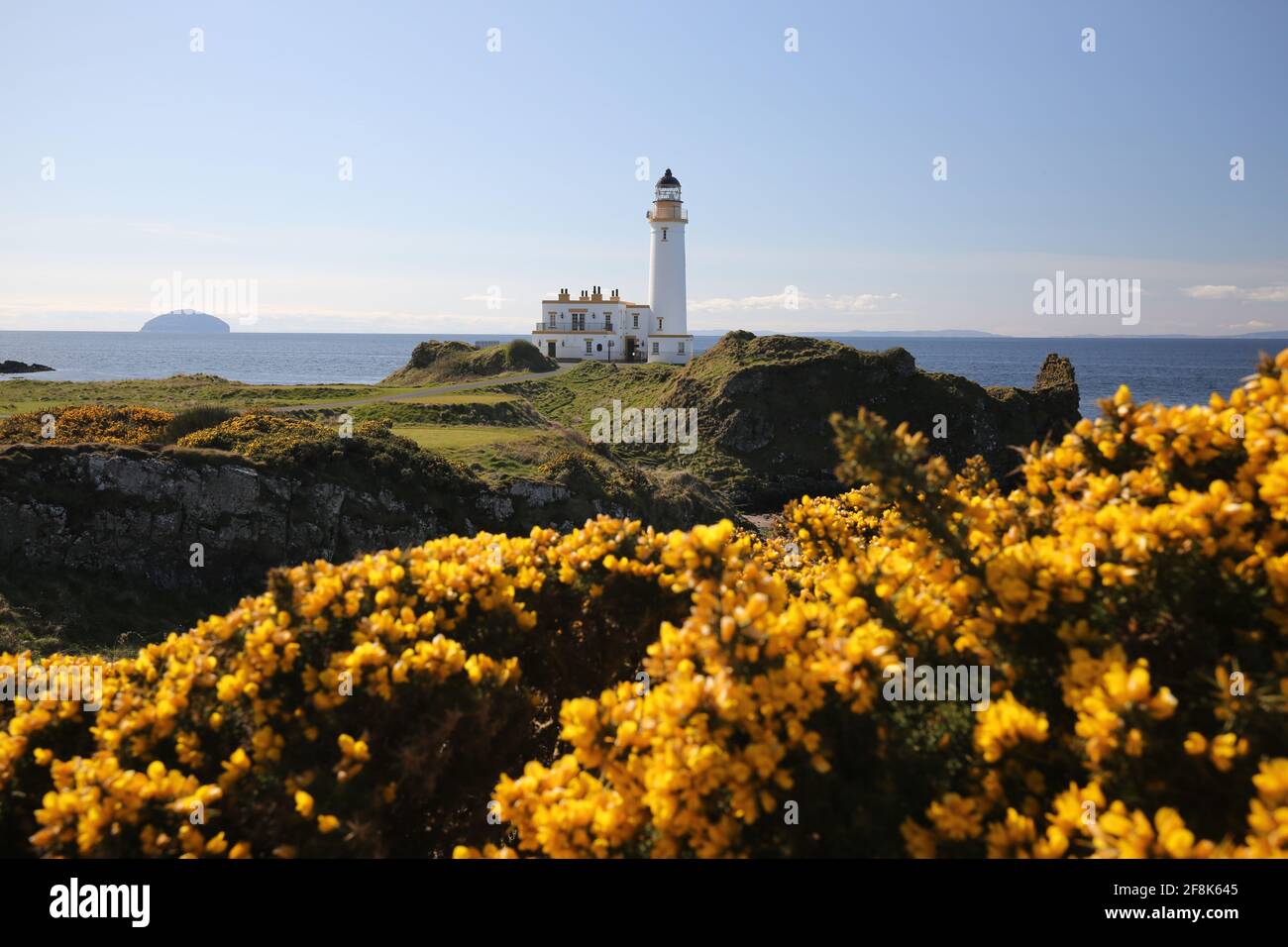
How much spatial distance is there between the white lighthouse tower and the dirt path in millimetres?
7976

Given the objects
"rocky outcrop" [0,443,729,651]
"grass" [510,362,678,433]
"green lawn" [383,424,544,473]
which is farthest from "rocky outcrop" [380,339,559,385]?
"rocky outcrop" [0,443,729,651]

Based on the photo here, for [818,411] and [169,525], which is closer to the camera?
[169,525]

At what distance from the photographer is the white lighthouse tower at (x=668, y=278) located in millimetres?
67562

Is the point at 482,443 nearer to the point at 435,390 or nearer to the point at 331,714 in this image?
the point at 435,390

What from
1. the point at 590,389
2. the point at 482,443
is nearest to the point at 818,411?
the point at 590,389

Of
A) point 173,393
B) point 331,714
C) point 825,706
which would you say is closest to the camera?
point 825,706

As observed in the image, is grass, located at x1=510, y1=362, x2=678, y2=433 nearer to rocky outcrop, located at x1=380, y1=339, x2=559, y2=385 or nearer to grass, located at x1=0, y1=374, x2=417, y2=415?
rocky outcrop, located at x1=380, y1=339, x2=559, y2=385

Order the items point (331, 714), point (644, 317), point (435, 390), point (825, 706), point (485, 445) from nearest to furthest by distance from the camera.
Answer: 1. point (825, 706)
2. point (331, 714)
3. point (485, 445)
4. point (435, 390)
5. point (644, 317)

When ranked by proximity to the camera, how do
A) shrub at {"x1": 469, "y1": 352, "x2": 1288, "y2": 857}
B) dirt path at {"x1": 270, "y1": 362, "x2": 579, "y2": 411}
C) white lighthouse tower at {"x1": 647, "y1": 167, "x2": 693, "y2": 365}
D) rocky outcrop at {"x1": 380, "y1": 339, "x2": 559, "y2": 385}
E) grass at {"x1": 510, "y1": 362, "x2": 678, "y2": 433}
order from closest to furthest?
shrub at {"x1": 469, "y1": 352, "x2": 1288, "y2": 857} → dirt path at {"x1": 270, "y1": 362, "x2": 579, "y2": 411} → grass at {"x1": 510, "y1": 362, "x2": 678, "y2": 433} → rocky outcrop at {"x1": 380, "y1": 339, "x2": 559, "y2": 385} → white lighthouse tower at {"x1": 647, "y1": 167, "x2": 693, "y2": 365}

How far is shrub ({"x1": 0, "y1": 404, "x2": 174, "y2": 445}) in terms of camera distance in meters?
21.6

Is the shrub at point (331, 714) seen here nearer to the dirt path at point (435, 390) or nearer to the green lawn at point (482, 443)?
the green lawn at point (482, 443)

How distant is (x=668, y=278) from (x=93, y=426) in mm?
51449

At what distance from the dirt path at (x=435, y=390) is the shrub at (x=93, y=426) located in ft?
22.0

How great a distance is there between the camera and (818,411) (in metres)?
46.5
